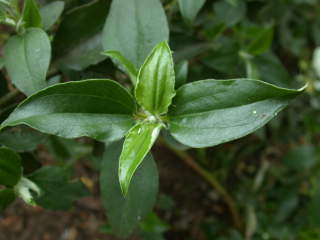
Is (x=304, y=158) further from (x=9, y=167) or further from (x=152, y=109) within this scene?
(x=9, y=167)

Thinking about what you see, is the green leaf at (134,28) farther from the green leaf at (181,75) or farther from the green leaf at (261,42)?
the green leaf at (261,42)

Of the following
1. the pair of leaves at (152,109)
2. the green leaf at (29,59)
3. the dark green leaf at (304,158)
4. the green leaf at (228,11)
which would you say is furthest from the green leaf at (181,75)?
the dark green leaf at (304,158)

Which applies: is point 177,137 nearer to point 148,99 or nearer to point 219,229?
point 148,99

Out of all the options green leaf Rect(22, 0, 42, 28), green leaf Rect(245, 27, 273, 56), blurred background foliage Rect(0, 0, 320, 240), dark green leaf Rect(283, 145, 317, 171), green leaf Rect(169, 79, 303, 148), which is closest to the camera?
green leaf Rect(169, 79, 303, 148)

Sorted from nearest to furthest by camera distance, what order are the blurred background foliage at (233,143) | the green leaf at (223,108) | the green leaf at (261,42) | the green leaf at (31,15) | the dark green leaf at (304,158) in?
the green leaf at (223,108) → the green leaf at (31,15) → the blurred background foliage at (233,143) → the green leaf at (261,42) → the dark green leaf at (304,158)

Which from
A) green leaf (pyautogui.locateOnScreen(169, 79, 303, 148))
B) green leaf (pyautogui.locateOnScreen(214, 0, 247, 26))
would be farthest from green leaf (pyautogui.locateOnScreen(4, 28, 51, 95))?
green leaf (pyautogui.locateOnScreen(214, 0, 247, 26))

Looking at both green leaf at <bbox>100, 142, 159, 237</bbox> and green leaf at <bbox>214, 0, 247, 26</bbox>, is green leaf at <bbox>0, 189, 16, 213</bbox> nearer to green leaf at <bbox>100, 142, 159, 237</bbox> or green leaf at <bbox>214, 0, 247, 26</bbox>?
green leaf at <bbox>100, 142, 159, 237</bbox>
